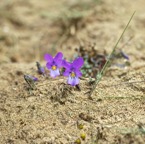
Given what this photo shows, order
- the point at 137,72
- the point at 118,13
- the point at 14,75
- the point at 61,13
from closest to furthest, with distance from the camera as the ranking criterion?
1. the point at 137,72
2. the point at 14,75
3. the point at 118,13
4. the point at 61,13

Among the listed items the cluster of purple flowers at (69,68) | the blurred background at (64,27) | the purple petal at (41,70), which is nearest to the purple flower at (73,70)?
the cluster of purple flowers at (69,68)

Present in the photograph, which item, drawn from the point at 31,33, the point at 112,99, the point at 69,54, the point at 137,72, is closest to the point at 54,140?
the point at 112,99

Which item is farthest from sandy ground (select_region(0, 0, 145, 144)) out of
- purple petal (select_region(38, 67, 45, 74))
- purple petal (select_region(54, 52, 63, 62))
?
purple petal (select_region(54, 52, 63, 62))

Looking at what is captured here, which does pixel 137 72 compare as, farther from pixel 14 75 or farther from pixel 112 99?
pixel 14 75

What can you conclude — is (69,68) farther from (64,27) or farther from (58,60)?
(64,27)

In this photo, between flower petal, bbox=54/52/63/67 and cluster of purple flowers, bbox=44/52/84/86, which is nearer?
cluster of purple flowers, bbox=44/52/84/86

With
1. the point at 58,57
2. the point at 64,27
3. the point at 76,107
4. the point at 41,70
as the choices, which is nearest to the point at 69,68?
the point at 58,57

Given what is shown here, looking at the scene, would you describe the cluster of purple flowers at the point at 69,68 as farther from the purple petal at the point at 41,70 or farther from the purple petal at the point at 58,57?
the purple petal at the point at 41,70

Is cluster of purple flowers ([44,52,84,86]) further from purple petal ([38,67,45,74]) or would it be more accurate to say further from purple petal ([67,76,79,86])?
purple petal ([38,67,45,74])

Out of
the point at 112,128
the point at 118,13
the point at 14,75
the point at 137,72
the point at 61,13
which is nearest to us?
the point at 112,128
